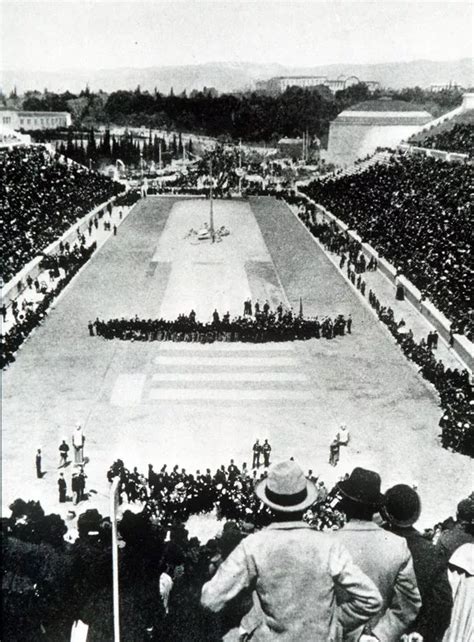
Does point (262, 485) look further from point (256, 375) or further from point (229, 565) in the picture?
point (256, 375)

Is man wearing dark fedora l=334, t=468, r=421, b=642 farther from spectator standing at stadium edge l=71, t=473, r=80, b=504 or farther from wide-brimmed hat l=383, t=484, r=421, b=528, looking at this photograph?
spectator standing at stadium edge l=71, t=473, r=80, b=504

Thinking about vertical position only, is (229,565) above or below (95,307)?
above

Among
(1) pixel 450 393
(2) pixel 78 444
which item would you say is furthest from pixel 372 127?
(2) pixel 78 444

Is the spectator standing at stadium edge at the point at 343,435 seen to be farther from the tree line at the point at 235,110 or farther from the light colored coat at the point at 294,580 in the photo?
the tree line at the point at 235,110

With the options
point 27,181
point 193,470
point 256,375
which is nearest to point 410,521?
point 193,470

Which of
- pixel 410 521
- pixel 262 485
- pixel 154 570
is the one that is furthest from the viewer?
pixel 154 570

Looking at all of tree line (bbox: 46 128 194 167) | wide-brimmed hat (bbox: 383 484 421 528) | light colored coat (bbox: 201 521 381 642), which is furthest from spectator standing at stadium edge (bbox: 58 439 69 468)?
tree line (bbox: 46 128 194 167)
